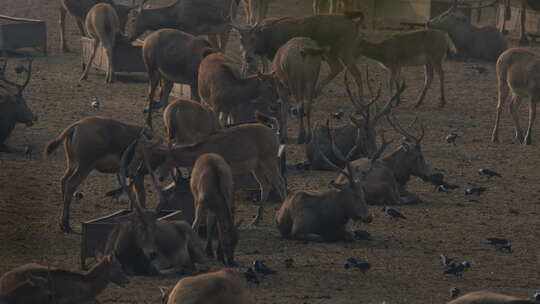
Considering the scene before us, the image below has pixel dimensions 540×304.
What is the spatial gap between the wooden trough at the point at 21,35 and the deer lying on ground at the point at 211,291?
605 inches

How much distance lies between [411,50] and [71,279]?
1098cm

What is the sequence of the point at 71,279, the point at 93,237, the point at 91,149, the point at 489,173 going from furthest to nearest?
the point at 489,173 < the point at 91,149 < the point at 93,237 < the point at 71,279

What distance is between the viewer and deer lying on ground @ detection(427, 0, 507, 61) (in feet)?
72.5

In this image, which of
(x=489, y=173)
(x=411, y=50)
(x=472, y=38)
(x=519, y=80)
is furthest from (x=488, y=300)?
(x=472, y=38)

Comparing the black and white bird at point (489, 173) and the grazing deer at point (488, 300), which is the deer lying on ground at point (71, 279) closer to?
the grazing deer at point (488, 300)

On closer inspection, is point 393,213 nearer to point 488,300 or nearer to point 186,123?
point 186,123

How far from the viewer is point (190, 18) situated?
20.3m

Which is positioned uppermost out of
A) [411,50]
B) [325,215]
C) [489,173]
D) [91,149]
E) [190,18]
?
[190,18]

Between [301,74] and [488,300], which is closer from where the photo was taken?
[488,300]

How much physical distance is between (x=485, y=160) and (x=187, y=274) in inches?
255

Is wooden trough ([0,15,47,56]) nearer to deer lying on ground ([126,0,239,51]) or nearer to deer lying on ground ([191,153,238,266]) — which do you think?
→ deer lying on ground ([126,0,239,51])

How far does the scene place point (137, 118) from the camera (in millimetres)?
16609

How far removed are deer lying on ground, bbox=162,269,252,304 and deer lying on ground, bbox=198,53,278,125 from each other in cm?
667

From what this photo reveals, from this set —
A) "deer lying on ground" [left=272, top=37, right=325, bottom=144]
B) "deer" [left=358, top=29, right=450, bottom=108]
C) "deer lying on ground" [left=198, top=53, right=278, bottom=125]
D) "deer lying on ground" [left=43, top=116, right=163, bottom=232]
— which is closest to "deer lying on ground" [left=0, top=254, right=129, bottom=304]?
"deer lying on ground" [left=43, top=116, right=163, bottom=232]
